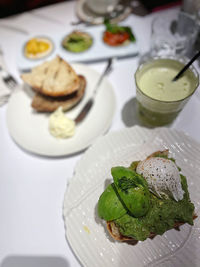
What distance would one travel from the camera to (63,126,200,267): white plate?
886 millimetres

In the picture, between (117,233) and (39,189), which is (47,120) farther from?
(117,233)

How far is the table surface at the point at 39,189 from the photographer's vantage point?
0.99m

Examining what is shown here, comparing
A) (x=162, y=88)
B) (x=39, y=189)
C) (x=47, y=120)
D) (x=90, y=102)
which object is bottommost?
(x=39, y=189)

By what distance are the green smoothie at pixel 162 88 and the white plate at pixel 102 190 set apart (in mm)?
95

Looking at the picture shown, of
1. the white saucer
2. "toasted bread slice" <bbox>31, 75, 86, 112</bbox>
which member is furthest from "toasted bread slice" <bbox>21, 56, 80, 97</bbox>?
the white saucer

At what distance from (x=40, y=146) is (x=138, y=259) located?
0.71 metres

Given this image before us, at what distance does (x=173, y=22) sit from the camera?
159cm

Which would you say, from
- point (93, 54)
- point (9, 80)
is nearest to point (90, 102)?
point (93, 54)

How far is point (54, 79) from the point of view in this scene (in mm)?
1386

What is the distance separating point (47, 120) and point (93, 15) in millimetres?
1117

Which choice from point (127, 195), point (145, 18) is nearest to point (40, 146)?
point (127, 195)

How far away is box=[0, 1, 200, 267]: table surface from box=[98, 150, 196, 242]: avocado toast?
295 mm

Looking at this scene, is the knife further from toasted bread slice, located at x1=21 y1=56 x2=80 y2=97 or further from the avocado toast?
A: the avocado toast

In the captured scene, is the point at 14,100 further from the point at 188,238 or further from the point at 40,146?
the point at 188,238
